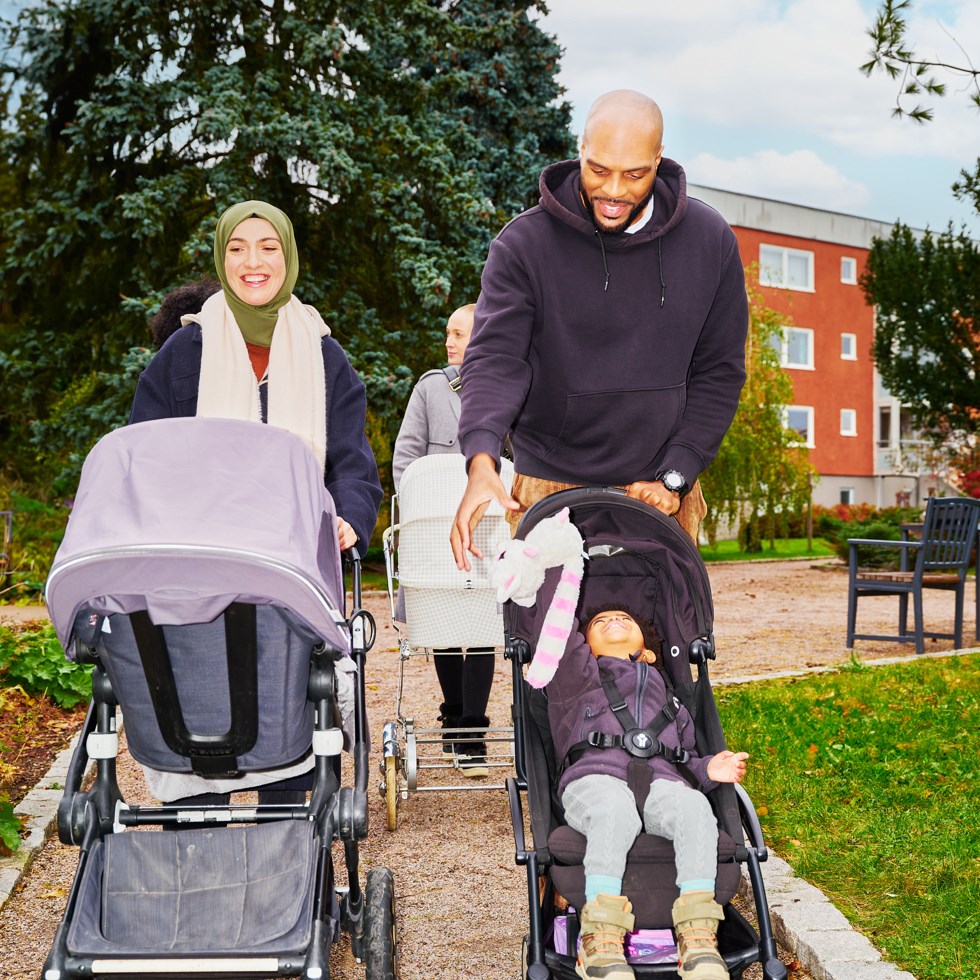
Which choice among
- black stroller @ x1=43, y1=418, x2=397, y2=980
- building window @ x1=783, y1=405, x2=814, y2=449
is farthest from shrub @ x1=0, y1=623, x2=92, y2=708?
building window @ x1=783, y1=405, x2=814, y2=449

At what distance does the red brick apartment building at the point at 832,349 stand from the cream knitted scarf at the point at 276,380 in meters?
42.2

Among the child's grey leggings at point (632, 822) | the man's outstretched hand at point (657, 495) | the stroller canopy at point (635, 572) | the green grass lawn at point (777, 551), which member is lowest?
the green grass lawn at point (777, 551)

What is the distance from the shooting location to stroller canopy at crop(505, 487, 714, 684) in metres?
3.41

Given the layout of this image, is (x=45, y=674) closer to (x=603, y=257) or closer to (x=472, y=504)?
(x=472, y=504)

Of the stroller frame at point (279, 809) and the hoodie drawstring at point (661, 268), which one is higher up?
the hoodie drawstring at point (661, 268)

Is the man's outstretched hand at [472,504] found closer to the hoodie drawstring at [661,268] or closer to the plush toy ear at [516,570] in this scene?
the plush toy ear at [516,570]

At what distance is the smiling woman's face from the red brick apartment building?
42.0 meters

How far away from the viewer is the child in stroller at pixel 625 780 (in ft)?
9.60

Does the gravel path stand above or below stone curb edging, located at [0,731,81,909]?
below

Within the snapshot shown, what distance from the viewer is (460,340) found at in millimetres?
6453

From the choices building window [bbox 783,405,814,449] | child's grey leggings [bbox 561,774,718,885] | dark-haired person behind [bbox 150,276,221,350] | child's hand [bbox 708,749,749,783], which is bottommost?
child's grey leggings [bbox 561,774,718,885]

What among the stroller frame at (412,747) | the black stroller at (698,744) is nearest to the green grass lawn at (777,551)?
the stroller frame at (412,747)

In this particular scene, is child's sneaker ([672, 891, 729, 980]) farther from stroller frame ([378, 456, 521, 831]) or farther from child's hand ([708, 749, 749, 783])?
stroller frame ([378, 456, 521, 831])

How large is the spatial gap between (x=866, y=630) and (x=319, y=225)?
10.9 meters
